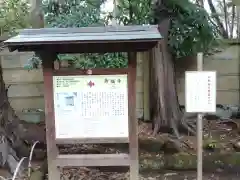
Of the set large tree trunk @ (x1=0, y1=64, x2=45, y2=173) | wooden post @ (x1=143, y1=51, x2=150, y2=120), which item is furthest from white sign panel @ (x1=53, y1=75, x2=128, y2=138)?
wooden post @ (x1=143, y1=51, x2=150, y2=120)

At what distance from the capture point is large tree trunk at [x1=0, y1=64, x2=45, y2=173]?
5.48 meters

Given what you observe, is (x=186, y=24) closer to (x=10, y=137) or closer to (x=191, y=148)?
(x=191, y=148)

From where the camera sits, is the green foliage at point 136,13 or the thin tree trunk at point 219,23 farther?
the thin tree trunk at point 219,23

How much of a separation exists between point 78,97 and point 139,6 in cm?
253

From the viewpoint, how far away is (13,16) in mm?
7465

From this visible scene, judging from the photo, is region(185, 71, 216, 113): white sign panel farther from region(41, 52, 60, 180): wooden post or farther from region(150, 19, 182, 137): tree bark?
region(150, 19, 182, 137): tree bark

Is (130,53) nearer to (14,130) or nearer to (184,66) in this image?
(14,130)

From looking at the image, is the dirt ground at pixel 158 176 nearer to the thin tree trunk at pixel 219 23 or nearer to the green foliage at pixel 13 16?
the green foliage at pixel 13 16

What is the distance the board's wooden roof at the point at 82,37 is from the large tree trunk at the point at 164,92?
9.05 feet

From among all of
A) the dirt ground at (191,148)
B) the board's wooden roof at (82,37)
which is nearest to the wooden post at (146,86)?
the dirt ground at (191,148)

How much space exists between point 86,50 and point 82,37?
1.16ft

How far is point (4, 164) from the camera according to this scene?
18.0 feet

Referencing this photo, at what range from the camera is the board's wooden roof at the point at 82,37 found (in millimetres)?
3948

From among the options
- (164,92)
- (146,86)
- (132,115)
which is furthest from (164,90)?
(132,115)
